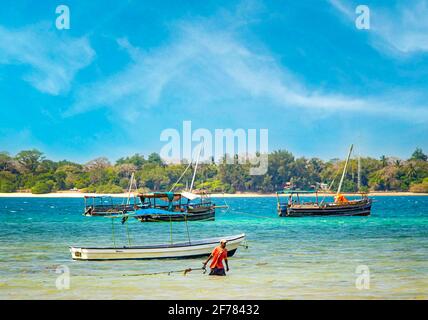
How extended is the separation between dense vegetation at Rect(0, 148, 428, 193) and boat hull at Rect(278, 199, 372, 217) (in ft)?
297

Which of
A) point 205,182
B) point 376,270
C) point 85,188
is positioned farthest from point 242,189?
point 376,270

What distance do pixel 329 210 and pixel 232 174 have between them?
9973 centimetres

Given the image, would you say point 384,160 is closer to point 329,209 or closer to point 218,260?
point 329,209

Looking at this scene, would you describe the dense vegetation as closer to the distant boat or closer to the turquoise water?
the distant boat

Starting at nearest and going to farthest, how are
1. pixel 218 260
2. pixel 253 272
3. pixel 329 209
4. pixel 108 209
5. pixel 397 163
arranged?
pixel 218 260 < pixel 253 272 < pixel 329 209 < pixel 108 209 < pixel 397 163

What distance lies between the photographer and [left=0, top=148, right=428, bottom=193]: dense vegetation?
168750 mm

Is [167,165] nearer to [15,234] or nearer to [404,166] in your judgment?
[404,166]

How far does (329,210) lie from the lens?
71938mm

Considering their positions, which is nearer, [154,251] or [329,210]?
[154,251]

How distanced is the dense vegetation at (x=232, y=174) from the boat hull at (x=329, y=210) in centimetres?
9066

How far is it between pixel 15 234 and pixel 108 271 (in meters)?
25.5

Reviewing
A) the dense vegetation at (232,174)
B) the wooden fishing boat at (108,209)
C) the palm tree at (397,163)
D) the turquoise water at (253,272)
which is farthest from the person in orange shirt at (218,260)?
the palm tree at (397,163)

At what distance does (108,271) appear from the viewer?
2711 cm

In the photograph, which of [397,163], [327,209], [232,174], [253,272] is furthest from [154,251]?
[397,163]
